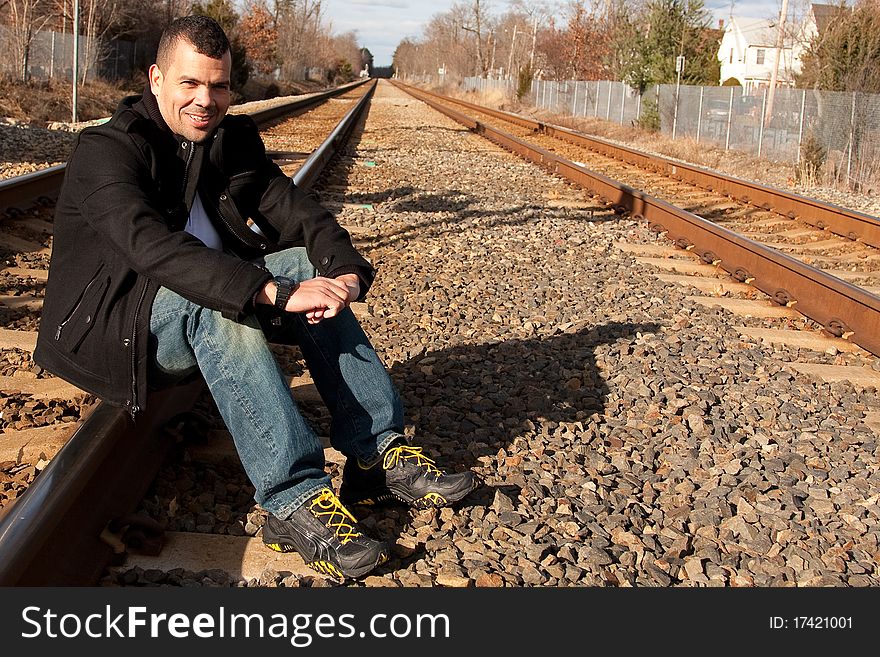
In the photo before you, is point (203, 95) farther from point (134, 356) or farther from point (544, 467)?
point (544, 467)

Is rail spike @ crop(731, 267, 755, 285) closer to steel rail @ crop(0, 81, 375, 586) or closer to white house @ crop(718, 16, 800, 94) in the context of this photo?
steel rail @ crop(0, 81, 375, 586)

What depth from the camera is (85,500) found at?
2.60 meters

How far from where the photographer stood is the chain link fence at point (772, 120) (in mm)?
15164

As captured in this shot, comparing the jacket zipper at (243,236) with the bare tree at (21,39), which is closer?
the jacket zipper at (243,236)

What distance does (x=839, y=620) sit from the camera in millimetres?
2465

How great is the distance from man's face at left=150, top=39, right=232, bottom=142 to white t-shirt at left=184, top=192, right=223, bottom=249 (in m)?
0.25

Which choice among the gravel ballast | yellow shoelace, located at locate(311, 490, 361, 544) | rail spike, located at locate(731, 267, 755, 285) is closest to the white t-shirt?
the gravel ballast

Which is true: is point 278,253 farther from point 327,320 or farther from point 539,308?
point 539,308

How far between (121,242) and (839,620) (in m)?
2.21

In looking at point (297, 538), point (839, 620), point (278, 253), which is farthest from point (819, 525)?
point (278, 253)

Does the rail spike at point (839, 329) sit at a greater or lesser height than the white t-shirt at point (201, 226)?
lesser

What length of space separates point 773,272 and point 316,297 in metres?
4.56

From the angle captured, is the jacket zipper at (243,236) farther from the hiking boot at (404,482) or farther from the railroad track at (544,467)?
the hiking boot at (404,482)

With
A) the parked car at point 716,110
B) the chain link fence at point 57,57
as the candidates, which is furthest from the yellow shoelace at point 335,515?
the parked car at point 716,110
